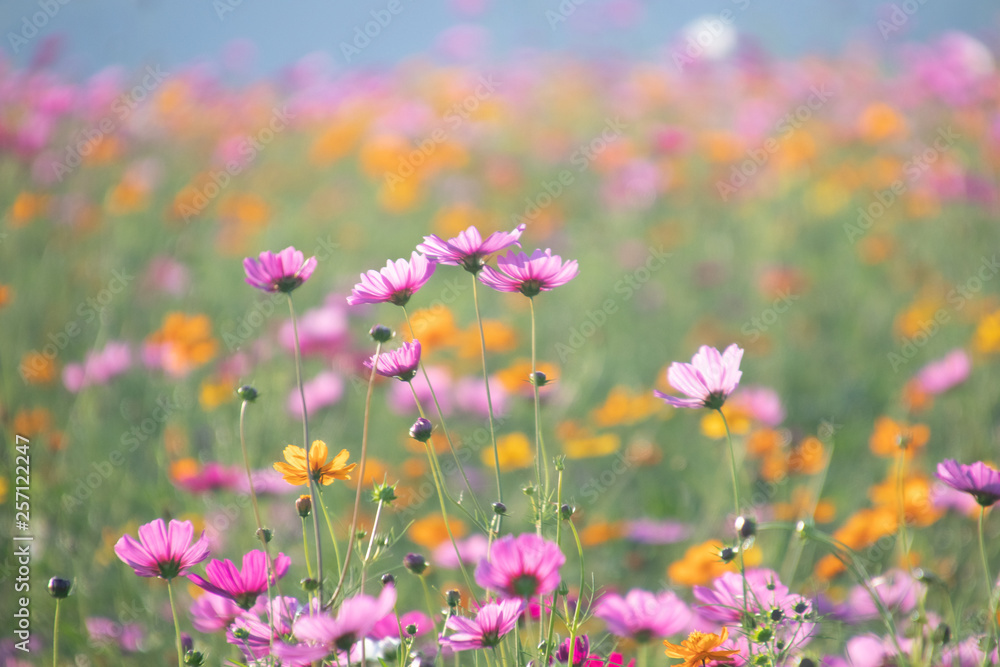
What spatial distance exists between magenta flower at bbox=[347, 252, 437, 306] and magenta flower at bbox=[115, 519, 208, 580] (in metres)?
0.22

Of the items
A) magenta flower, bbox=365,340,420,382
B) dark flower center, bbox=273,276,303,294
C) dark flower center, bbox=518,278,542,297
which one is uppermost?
dark flower center, bbox=273,276,303,294

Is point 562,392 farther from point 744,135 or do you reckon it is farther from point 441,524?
point 744,135

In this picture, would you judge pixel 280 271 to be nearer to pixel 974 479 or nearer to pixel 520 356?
pixel 974 479

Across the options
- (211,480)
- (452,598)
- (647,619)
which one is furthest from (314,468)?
(211,480)

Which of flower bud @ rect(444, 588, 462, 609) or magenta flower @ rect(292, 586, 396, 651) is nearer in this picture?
magenta flower @ rect(292, 586, 396, 651)

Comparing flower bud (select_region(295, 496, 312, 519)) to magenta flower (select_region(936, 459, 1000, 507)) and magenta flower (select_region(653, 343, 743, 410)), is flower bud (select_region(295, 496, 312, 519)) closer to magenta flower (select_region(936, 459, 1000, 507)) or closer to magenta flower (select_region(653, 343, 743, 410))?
magenta flower (select_region(653, 343, 743, 410))

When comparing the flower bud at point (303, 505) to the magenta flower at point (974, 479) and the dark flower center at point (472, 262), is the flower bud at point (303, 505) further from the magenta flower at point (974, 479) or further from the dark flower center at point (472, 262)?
the magenta flower at point (974, 479)

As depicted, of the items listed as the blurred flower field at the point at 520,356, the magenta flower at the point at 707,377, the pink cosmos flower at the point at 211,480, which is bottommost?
the blurred flower field at the point at 520,356

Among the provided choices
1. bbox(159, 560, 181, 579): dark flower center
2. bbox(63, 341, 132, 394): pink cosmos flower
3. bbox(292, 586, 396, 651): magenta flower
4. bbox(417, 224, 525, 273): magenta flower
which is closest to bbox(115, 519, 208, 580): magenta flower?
bbox(159, 560, 181, 579): dark flower center

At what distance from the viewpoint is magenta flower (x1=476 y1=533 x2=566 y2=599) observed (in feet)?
1.55

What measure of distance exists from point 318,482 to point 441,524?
2.31 feet

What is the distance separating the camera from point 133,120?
3201 mm

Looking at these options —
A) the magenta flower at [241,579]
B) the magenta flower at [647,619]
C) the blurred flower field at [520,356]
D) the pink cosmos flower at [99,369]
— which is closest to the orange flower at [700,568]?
the blurred flower field at [520,356]

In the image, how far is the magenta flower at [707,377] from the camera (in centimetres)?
61
